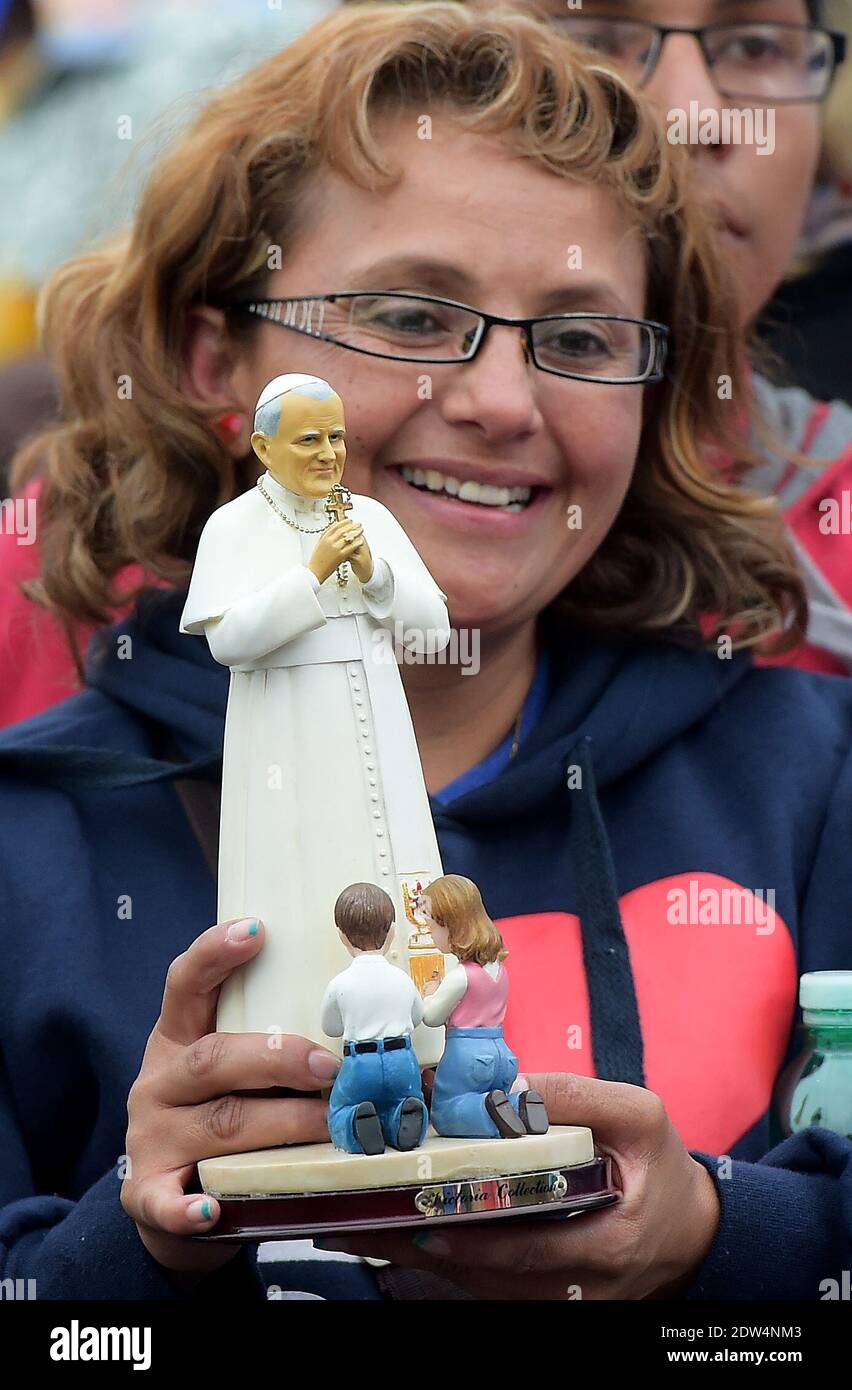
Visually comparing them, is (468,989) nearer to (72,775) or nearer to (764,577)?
(72,775)

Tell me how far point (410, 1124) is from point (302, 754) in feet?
1.11

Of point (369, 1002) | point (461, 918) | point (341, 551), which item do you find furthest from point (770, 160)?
point (369, 1002)

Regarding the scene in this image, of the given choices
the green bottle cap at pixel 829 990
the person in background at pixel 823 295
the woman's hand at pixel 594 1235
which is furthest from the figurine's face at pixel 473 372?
the person in background at pixel 823 295

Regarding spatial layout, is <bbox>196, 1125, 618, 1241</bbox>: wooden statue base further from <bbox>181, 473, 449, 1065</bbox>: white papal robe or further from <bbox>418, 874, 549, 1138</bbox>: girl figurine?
<bbox>181, 473, 449, 1065</bbox>: white papal robe

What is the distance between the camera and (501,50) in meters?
2.25

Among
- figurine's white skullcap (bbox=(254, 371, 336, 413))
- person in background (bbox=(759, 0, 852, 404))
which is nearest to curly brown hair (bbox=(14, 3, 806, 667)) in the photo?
figurine's white skullcap (bbox=(254, 371, 336, 413))

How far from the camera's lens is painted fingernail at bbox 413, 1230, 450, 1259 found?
1.53 metres

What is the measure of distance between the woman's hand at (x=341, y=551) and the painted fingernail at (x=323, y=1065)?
0.41 meters

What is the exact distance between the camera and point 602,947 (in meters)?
2.13

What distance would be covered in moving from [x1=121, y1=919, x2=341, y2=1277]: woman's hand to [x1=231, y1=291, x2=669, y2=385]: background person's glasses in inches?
30.3

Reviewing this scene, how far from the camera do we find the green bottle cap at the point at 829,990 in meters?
1.82
